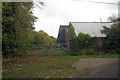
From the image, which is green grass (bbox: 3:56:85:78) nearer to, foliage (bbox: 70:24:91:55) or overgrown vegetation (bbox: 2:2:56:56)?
overgrown vegetation (bbox: 2:2:56:56)

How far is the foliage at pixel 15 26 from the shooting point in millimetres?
9577

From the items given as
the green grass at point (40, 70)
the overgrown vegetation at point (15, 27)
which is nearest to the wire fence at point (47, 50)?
the overgrown vegetation at point (15, 27)

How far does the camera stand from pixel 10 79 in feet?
15.7

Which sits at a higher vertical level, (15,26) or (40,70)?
(15,26)

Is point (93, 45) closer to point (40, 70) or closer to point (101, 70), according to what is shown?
point (101, 70)

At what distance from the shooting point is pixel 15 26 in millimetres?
10523

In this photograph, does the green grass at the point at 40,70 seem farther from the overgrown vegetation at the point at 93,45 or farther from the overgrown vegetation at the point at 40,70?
the overgrown vegetation at the point at 93,45

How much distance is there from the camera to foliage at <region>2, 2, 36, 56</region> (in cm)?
958

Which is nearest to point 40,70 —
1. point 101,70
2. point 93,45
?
point 101,70

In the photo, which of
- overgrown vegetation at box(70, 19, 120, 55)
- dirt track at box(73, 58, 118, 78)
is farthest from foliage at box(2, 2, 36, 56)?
dirt track at box(73, 58, 118, 78)

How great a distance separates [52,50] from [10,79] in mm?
9442

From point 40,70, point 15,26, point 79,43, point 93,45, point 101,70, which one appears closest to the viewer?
point 101,70

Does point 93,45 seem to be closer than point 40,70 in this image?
No

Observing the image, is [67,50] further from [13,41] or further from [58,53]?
[13,41]
